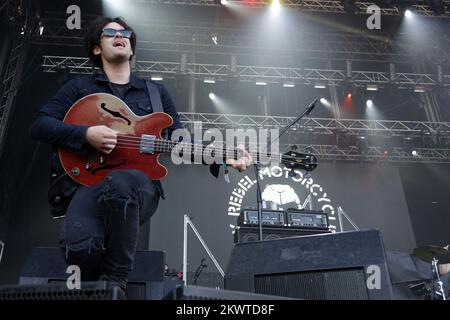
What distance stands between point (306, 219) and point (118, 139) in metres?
5.27

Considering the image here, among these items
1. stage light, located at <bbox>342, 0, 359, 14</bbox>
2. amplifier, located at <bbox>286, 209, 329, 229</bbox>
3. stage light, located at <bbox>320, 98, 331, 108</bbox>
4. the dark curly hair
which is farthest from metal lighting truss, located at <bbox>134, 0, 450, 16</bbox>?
the dark curly hair

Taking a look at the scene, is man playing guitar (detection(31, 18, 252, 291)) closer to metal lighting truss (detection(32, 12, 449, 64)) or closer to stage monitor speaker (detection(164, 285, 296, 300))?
stage monitor speaker (detection(164, 285, 296, 300))

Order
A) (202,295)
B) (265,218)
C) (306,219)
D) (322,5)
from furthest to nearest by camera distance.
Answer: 1. (322,5)
2. (306,219)
3. (265,218)
4. (202,295)

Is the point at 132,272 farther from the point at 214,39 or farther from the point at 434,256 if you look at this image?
the point at 214,39

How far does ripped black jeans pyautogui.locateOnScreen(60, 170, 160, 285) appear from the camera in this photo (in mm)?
1793

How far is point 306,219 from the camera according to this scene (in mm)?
6938

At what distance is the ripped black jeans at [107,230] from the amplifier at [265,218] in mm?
4890

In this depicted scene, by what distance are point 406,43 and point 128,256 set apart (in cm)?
1037

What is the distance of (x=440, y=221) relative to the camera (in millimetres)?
10320

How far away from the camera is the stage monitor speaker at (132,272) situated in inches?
92.3

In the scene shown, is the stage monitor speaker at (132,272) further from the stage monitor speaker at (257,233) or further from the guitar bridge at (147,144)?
the stage monitor speaker at (257,233)

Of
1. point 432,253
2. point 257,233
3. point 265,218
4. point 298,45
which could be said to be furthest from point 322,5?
point 432,253

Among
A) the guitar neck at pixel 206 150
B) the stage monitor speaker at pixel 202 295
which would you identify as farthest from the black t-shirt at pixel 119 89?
the stage monitor speaker at pixel 202 295
